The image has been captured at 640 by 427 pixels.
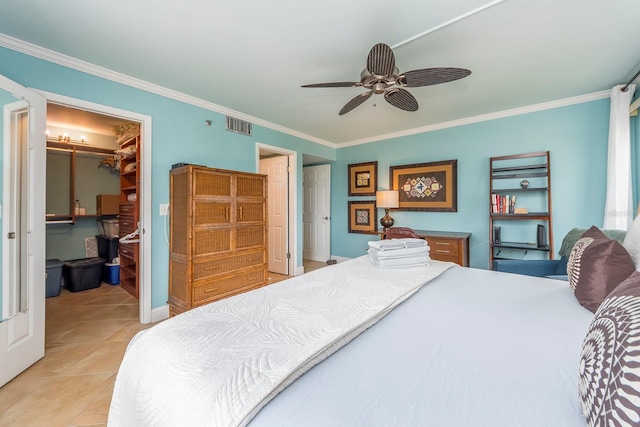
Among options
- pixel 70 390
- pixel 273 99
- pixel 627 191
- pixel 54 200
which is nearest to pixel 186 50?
pixel 273 99

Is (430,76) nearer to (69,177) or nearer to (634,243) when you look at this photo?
(634,243)

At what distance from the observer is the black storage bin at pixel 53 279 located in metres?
3.35

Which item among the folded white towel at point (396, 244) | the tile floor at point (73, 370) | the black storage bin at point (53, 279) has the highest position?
the folded white towel at point (396, 244)

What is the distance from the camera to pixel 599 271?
117cm

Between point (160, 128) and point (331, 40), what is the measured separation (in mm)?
2025

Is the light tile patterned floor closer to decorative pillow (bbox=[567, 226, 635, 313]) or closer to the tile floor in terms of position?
the tile floor

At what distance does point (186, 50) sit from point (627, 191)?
440 cm

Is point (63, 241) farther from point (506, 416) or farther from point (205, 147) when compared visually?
point (506, 416)

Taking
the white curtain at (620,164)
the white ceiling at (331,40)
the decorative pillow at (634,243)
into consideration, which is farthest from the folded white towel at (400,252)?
the white curtain at (620,164)

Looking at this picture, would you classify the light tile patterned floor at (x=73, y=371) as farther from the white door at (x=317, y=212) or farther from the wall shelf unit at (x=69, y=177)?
the white door at (x=317, y=212)

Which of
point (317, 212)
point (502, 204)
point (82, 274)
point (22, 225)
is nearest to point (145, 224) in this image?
point (22, 225)

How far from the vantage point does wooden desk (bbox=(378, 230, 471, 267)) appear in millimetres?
3439

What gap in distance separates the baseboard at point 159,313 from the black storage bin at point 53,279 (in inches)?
70.2

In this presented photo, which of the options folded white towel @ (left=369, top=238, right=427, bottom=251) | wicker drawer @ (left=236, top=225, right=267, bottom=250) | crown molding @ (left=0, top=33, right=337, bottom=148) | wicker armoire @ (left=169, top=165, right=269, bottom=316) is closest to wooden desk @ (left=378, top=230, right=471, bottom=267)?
folded white towel @ (left=369, top=238, right=427, bottom=251)
